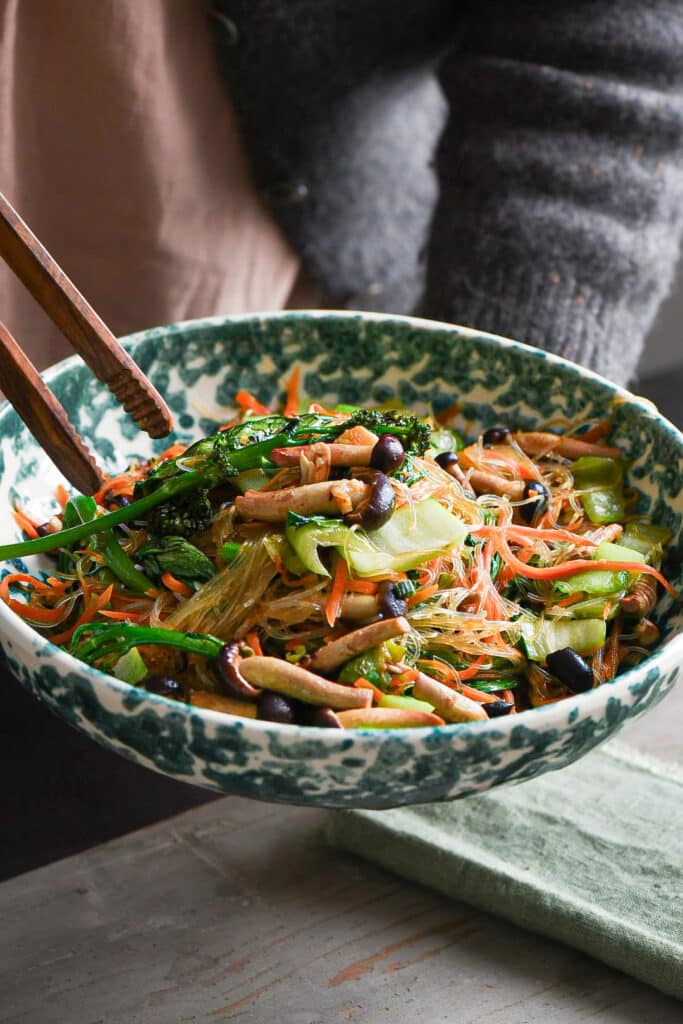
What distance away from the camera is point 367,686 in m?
1.11

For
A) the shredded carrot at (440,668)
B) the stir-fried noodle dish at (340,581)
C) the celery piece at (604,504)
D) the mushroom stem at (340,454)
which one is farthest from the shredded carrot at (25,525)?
the celery piece at (604,504)

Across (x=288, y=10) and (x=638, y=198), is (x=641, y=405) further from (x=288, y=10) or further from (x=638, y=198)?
(x=288, y=10)

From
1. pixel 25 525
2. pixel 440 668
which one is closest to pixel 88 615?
pixel 25 525

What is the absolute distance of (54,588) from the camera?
51.8 inches

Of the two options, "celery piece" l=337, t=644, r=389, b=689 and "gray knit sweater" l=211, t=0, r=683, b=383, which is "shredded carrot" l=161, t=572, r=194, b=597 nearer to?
"celery piece" l=337, t=644, r=389, b=689

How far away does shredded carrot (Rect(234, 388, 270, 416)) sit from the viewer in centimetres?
165

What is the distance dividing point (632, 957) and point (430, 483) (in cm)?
63

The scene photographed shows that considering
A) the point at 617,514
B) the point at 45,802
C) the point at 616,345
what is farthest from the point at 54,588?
the point at 616,345

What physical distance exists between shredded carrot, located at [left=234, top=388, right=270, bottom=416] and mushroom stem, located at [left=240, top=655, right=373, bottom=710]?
64cm

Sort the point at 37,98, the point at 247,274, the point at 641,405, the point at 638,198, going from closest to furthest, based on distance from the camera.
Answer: the point at 641,405 → the point at 37,98 → the point at 638,198 → the point at 247,274

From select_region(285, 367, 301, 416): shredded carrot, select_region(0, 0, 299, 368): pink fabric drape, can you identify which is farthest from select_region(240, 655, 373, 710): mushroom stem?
select_region(0, 0, 299, 368): pink fabric drape

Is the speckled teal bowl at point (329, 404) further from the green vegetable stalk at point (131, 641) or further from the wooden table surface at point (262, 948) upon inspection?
the wooden table surface at point (262, 948)

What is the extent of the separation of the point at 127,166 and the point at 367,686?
145 centimetres

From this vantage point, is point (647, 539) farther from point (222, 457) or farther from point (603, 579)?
point (222, 457)
